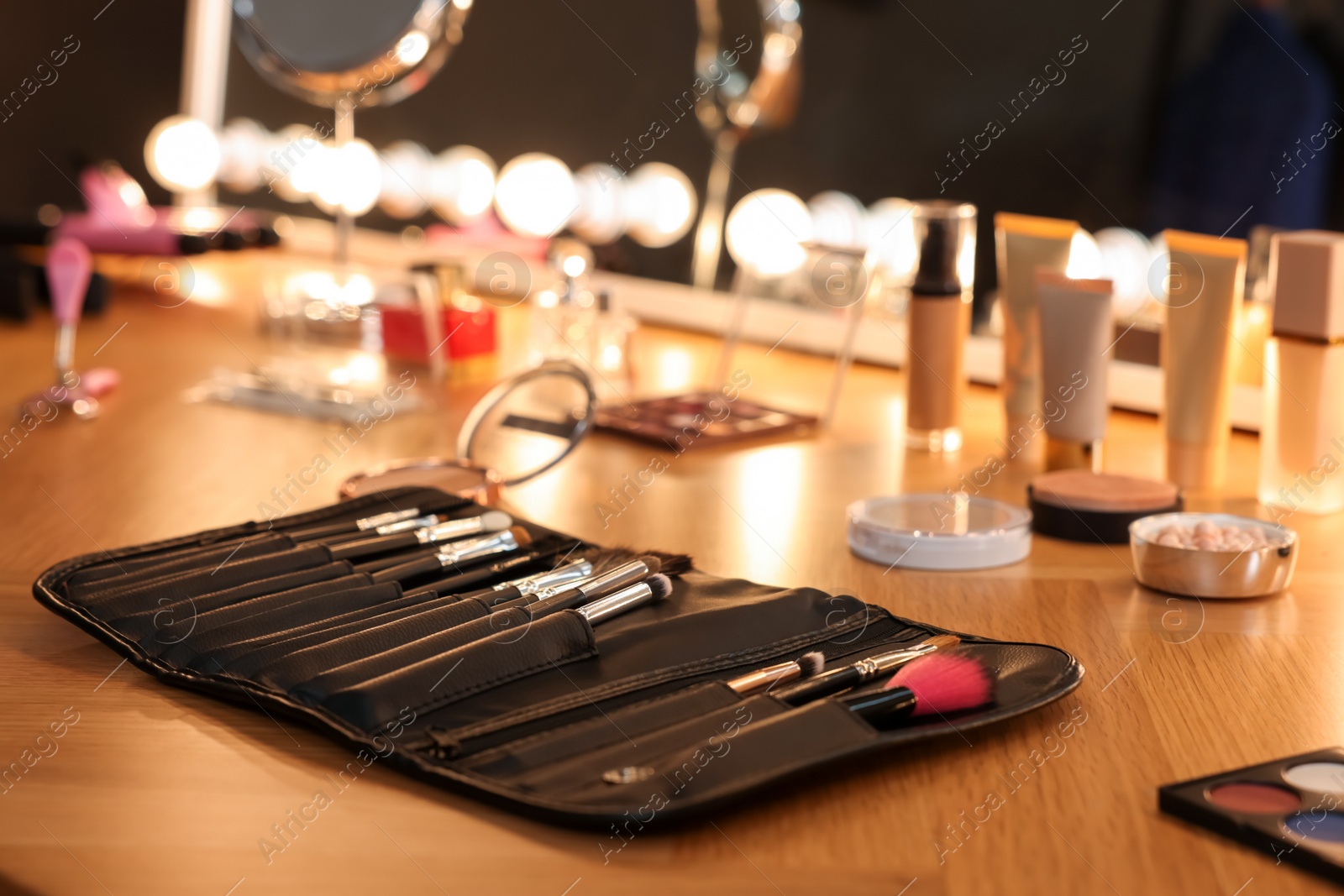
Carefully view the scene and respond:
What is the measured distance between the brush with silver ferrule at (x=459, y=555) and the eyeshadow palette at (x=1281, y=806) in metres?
0.38

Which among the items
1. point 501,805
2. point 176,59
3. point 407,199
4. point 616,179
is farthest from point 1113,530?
point 176,59

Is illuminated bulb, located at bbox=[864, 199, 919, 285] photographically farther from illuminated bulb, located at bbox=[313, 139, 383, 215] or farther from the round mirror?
illuminated bulb, located at bbox=[313, 139, 383, 215]

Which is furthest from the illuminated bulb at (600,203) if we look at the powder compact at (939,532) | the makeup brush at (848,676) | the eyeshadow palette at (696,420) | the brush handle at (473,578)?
the makeup brush at (848,676)

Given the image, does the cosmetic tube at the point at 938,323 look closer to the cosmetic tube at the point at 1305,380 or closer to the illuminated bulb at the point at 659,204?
the cosmetic tube at the point at 1305,380

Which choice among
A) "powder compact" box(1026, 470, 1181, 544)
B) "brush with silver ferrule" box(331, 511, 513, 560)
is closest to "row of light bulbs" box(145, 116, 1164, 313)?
"powder compact" box(1026, 470, 1181, 544)

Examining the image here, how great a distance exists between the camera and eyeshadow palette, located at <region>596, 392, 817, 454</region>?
1127 millimetres

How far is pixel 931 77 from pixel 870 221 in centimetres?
17

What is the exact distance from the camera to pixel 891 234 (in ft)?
4.78

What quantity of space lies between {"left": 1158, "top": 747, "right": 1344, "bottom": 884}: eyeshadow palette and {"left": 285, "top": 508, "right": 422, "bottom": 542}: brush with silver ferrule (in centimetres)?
46

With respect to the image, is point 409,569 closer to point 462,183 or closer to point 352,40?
point 352,40

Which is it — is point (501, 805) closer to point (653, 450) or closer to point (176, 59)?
point (653, 450)

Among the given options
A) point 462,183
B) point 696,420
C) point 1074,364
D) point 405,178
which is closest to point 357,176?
point 405,178

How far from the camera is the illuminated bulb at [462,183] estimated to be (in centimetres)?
188

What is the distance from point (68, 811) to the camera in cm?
49
